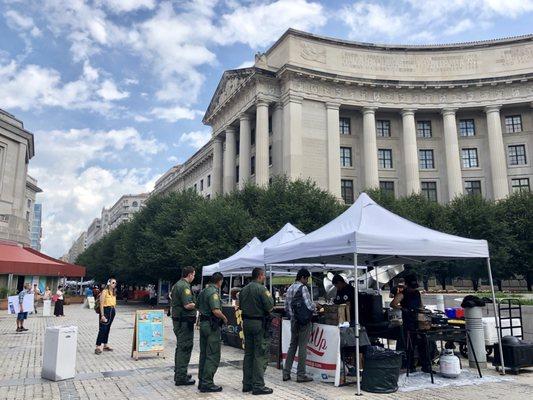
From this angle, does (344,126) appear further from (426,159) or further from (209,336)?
(209,336)

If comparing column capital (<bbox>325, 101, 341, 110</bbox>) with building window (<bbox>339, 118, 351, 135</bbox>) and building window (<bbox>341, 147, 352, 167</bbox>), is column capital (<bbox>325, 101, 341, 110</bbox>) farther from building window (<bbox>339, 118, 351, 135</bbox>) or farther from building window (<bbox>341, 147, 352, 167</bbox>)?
building window (<bbox>341, 147, 352, 167</bbox>)

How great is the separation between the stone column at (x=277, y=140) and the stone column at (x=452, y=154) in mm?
18662

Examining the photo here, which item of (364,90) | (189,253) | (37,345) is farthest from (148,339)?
(364,90)

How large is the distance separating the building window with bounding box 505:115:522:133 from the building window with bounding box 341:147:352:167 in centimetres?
1821

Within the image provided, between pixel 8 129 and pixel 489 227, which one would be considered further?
pixel 8 129

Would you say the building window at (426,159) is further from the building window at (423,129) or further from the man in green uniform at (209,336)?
the man in green uniform at (209,336)

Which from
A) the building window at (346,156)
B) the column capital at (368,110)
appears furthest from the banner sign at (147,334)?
the column capital at (368,110)

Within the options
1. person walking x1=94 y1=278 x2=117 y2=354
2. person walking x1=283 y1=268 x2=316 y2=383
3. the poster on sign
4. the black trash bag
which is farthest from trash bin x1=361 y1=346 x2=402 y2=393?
person walking x1=94 y1=278 x2=117 y2=354

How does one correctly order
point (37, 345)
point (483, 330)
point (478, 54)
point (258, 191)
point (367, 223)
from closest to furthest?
point (367, 223)
point (483, 330)
point (37, 345)
point (258, 191)
point (478, 54)

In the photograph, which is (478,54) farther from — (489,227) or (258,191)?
(258,191)

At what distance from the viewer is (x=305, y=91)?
49.6 metres

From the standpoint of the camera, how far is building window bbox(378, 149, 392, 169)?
5384 centimetres

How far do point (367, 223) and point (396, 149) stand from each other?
154 feet

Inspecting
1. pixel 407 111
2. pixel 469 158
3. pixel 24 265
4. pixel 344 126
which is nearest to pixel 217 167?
pixel 344 126
